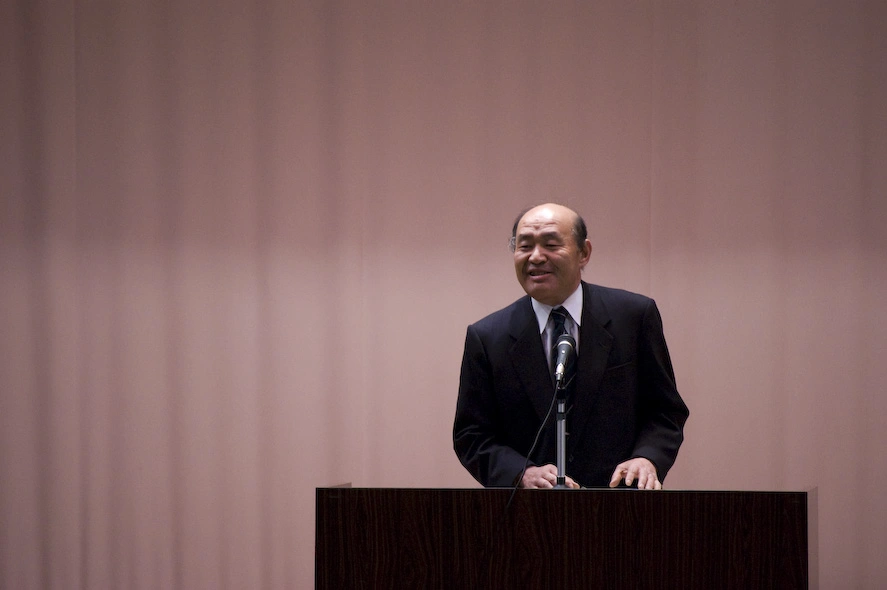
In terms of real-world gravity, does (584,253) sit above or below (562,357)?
above

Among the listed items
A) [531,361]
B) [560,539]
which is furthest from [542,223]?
[560,539]

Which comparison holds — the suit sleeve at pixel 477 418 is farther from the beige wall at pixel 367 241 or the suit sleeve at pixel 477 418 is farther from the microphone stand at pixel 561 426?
the beige wall at pixel 367 241

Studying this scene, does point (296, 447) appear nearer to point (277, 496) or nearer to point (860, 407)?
point (277, 496)

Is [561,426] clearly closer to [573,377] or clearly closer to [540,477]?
[540,477]

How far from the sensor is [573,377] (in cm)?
262

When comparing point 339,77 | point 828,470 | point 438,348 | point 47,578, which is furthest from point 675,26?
point 47,578

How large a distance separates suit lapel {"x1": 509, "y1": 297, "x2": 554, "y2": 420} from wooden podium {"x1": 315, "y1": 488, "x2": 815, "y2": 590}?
787mm

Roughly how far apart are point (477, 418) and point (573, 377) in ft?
1.13

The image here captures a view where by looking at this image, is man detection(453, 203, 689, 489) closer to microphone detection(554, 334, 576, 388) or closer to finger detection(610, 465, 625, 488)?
finger detection(610, 465, 625, 488)

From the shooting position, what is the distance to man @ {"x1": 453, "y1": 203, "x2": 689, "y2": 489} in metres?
2.64

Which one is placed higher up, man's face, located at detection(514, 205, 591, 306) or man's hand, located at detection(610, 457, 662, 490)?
man's face, located at detection(514, 205, 591, 306)

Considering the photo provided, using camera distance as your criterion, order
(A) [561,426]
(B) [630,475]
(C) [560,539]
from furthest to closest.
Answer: (B) [630,475]
(A) [561,426]
(C) [560,539]

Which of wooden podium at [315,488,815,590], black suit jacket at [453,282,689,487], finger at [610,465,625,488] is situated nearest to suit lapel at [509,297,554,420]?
black suit jacket at [453,282,689,487]

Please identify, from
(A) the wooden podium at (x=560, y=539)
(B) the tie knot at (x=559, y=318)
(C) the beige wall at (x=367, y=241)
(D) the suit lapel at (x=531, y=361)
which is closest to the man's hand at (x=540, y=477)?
(A) the wooden podium at (x=560, y=539)
